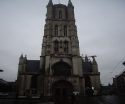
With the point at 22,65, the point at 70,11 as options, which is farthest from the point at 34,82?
the point at 70,11

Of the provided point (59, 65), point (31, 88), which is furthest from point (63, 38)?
point (31, 88)

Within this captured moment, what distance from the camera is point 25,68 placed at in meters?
40.0

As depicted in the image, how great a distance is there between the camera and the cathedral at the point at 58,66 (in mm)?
34438

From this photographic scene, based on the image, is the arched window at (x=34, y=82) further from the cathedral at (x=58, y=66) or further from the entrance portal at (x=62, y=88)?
the entrance portal at (x=62, y=88)

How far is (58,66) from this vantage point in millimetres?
36562

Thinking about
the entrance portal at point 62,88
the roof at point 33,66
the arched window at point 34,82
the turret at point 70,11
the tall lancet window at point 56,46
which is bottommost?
the entrance portal at point 62,88

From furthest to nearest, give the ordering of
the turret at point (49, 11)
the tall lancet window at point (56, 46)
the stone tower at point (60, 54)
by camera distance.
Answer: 1. the turret at point (49, 11)
2. the tall lancet window at point (56, 46)
3. the stone tower at point (60, 54)

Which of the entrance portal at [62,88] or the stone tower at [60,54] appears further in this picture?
the stone tower at [60,54]

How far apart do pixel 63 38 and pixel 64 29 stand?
11.8 feet

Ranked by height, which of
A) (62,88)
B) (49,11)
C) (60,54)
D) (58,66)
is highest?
(49,11)

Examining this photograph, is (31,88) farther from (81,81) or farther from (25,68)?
(81,81)

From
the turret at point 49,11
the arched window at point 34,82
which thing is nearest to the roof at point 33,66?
the arched window at point 34,82

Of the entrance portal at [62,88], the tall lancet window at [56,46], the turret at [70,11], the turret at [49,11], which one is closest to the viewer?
the entrance portal at [62,88]

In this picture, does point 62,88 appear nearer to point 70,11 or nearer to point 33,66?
point 33,66
